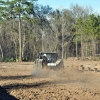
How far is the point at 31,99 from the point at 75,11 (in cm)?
7130

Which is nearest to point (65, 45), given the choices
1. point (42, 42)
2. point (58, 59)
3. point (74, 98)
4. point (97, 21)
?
point (42, 42)

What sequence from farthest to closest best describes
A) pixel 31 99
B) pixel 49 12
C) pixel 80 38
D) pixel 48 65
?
pixel 49 12 < pixel 80 38 < pixel 48 65 < pixel 31 99

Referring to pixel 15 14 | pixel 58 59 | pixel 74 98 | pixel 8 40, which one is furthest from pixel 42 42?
pixel 74 98

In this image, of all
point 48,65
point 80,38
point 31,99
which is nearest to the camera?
point 31,99

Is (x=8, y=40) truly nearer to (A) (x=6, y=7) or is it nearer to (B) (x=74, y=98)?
(A) (x=6, y=7)

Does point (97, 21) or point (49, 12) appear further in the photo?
point (49, 12)

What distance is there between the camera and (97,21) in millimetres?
63344

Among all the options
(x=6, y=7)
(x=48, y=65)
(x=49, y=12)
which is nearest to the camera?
(x=48, y=65)

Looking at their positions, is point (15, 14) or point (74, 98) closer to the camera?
point (74, 98)

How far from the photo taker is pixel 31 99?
1195cm

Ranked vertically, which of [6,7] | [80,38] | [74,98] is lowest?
[74,98]

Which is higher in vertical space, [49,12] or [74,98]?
[49,12]

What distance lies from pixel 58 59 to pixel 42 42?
173 ft

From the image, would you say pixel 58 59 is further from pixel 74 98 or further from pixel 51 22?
pixel 51 22
